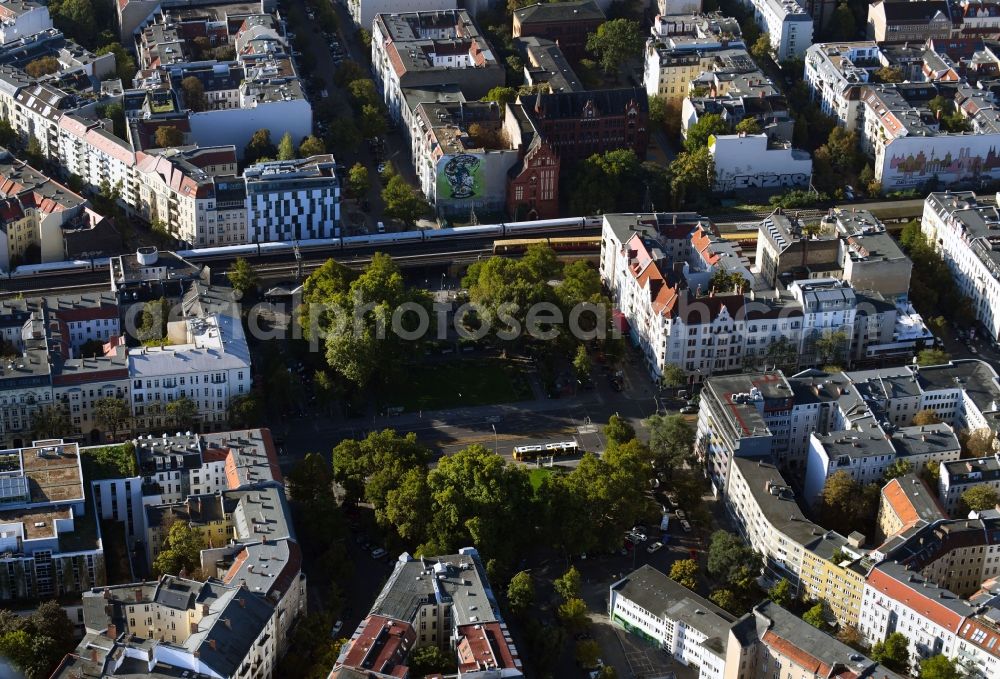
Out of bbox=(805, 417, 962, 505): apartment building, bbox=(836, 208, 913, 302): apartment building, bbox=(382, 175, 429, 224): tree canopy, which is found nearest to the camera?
bbox=(805, 417, 962, 505): apartment building

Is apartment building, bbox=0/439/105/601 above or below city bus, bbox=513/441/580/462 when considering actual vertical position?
above

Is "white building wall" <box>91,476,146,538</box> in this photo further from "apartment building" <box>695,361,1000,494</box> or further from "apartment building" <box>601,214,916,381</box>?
"apartment building" <box>601,214,916,381</box>

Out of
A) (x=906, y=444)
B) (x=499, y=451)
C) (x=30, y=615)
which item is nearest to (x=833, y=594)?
(x=906, y=444)

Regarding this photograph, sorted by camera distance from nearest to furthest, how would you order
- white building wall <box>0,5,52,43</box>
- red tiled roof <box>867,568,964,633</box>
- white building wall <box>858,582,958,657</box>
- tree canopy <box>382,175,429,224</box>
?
red tiled roof <box>867,568,964,633</box>
white building wall <box>858,582,958,657</box>
tree canopy <box>382,175,429,224</box>
white building wall <box>0,5,52,43</box>

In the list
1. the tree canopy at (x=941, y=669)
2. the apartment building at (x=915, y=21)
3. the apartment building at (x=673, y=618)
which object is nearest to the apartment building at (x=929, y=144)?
the apartment building at (x=915, y=21)

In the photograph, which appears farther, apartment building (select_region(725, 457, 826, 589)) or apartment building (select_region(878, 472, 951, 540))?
apartment building (select_region(878, 472, 951, 540))

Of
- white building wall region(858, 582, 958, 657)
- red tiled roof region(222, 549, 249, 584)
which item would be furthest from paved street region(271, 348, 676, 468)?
white building wall region(858, 582, 958, 657)

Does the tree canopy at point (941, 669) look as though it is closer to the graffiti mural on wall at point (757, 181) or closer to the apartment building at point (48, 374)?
the apartment building at point (48, 374)
